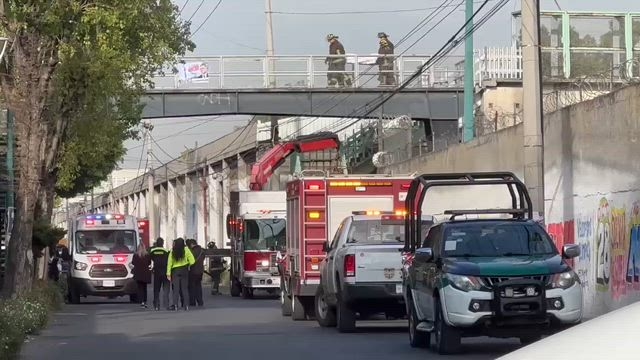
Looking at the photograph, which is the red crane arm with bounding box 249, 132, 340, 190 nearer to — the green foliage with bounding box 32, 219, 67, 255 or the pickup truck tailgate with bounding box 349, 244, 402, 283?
the green foliage with bounding box 32, 219, 67, 255

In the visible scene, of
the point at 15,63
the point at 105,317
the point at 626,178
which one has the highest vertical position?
the point at 15,63

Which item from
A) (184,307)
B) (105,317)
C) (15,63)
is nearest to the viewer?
(15,63)

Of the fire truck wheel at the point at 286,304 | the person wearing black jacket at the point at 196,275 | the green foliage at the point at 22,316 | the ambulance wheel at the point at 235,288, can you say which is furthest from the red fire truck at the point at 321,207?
the ambulance wheel at the point at 235,288

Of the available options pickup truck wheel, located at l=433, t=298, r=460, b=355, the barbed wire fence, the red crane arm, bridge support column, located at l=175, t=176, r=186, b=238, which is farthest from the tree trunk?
bridge support column, located at l=175, t=176, r=186, b=238

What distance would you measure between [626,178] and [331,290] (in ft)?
17.0

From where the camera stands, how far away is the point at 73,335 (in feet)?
76.4

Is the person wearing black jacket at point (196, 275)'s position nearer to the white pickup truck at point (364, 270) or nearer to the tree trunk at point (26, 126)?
the tree trunk at point (26, 126)

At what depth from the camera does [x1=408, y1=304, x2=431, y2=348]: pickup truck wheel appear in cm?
1819

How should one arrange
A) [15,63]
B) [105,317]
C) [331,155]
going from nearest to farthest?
[15,63] → [105,317] → [331,155]

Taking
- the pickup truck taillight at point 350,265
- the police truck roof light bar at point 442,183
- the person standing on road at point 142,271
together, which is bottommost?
the person standing on road at point 142,271

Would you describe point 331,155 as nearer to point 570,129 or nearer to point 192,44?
point 192,44

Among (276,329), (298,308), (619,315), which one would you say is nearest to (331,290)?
(276,329)

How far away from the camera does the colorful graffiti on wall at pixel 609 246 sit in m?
20.7

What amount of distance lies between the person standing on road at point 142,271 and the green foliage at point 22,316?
2.36 m
